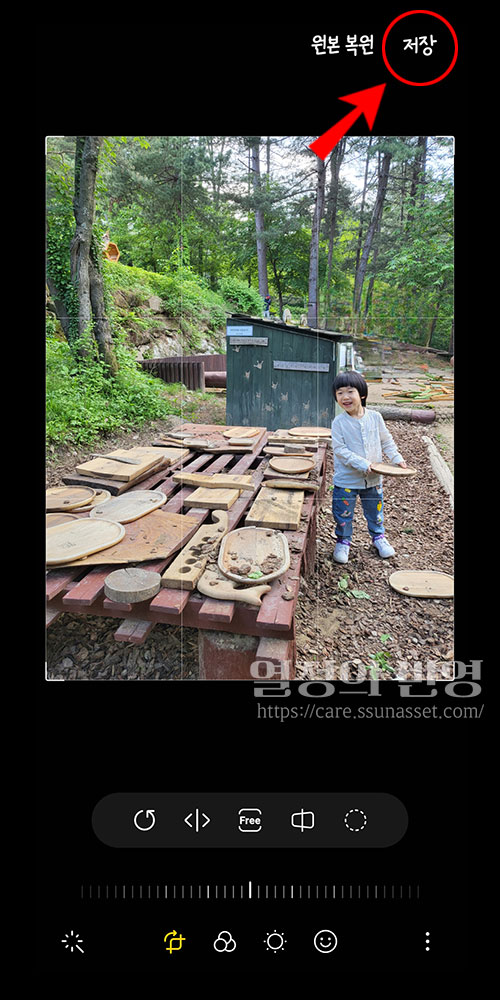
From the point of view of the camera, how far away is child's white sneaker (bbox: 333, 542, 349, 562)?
107 cm

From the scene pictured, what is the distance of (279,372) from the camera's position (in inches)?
45.4

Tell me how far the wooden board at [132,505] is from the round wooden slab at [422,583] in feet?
2.39

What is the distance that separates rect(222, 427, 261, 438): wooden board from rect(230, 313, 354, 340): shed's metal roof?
29 centimetres

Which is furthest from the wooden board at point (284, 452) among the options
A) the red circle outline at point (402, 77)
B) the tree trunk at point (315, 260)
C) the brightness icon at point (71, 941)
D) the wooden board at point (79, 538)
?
the brightness icon at point (71, 941)

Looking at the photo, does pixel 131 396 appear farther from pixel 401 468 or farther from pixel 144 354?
pixel 401 468

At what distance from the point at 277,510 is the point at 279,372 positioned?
1.29 ft

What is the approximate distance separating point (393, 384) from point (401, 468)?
0.20 m

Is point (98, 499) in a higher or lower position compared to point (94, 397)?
lower

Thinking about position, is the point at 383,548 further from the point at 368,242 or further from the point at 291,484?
the point at 368,242

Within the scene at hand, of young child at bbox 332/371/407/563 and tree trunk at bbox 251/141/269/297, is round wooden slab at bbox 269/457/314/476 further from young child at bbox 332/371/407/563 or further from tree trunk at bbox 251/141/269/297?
tree trunk at bbox 251/141/269/297

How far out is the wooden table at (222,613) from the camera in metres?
0.96

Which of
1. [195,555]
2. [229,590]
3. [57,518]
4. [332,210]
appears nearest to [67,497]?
[57,518]

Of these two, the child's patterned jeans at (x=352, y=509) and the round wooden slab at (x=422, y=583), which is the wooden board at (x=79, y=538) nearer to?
the child's patterned jeans at (x=352, y=509)

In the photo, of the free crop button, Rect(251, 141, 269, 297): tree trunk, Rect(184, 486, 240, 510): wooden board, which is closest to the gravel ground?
the free crop button
